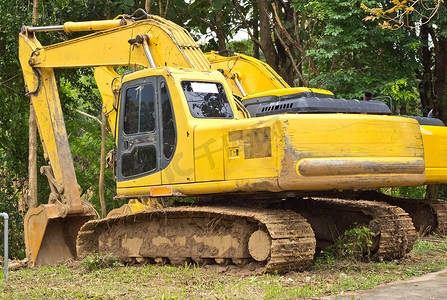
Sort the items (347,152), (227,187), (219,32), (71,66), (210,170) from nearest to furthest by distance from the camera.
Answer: (347,152), (227,187), (210,170), (71,66), (219,32)

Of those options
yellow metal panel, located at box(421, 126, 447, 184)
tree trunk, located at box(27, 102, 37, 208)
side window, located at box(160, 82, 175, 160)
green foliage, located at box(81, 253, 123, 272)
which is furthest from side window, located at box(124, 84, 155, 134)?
tree trunk, located at box(27, 102, 37, 208)

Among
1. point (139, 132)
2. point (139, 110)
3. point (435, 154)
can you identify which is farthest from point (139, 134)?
point (435, 154)

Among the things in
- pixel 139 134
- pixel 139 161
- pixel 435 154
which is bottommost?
pixel 435 154

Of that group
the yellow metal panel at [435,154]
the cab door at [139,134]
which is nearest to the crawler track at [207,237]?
the cab door at [139,134]

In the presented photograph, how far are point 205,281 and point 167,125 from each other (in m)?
2.37

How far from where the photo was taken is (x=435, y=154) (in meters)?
10.5

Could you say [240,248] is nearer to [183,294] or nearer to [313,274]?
[313,274]

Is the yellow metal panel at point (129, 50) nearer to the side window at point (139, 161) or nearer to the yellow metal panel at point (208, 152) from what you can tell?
the side window at point (139, 161)

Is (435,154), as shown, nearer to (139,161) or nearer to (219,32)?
(139,161)

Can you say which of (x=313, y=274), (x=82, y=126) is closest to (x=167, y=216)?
(x=313, y=274)

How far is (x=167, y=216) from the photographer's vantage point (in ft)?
28.7

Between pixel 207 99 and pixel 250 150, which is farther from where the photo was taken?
pixel 207 99

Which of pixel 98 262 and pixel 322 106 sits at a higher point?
pixel 322 106

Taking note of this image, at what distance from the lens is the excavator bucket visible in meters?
10.3
